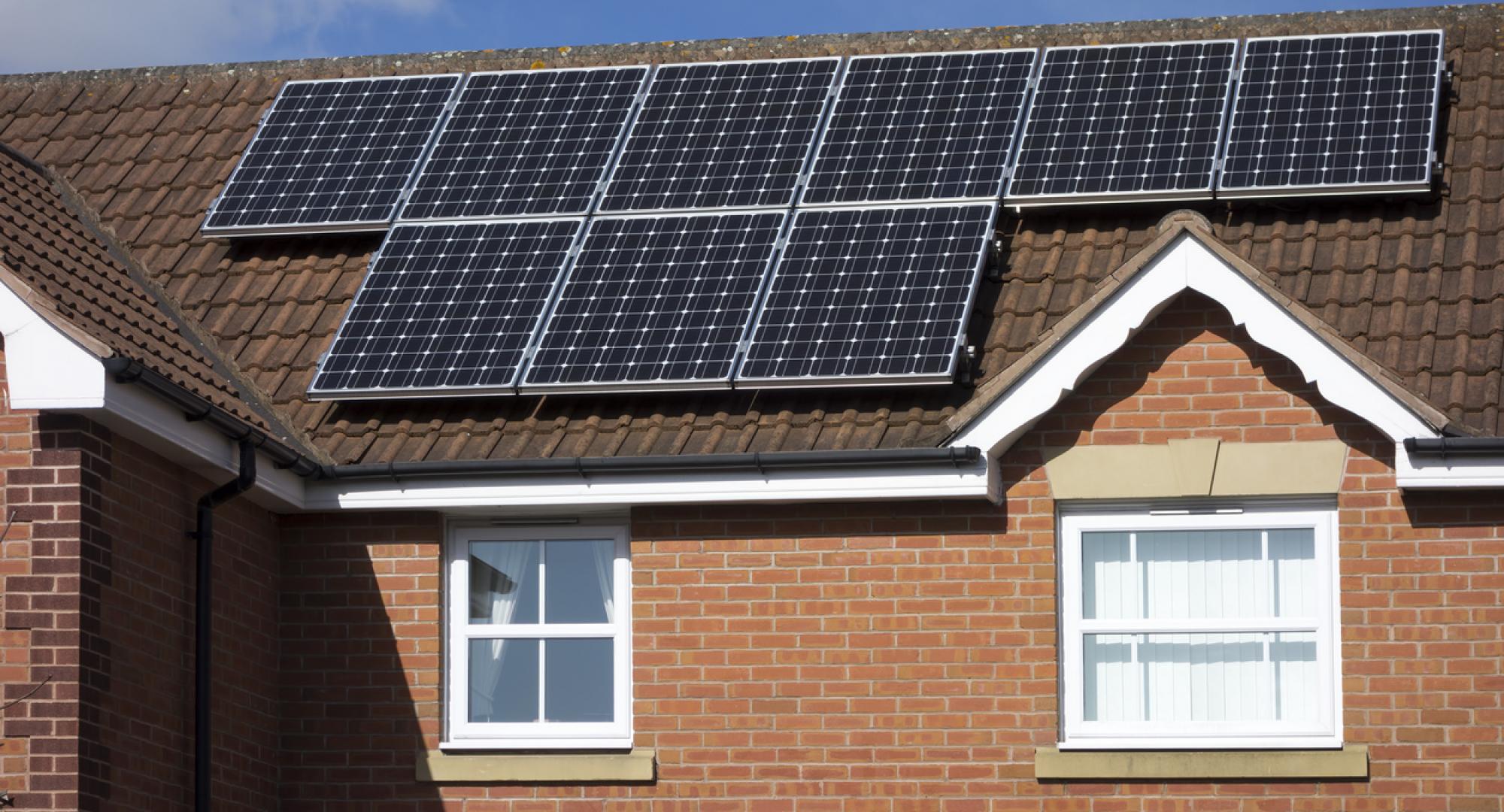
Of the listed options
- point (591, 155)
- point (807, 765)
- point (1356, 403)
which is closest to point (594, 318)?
point (591, 155)

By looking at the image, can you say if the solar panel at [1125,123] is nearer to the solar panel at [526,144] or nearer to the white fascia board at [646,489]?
the white fascia board at [646,489]

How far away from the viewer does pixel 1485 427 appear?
44.3 ft

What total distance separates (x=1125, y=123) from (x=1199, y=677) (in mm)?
4398

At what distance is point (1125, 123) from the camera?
16.5 meters

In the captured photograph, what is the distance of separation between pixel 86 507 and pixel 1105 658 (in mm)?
6018

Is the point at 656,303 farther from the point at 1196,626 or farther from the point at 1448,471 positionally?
the point at 1448,471

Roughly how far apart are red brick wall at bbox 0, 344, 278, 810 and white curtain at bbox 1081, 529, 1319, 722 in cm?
532

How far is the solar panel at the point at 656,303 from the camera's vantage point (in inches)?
579

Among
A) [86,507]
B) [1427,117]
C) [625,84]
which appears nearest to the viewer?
[86,507]

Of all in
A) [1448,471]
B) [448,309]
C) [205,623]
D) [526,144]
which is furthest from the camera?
[526,144]

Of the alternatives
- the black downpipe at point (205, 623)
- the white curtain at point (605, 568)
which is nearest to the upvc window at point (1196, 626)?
the white curtain at point (605, 568)

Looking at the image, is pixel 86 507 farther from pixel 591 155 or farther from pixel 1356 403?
pixel 1356 403

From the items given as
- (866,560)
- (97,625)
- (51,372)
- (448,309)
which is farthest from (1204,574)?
(51,372)

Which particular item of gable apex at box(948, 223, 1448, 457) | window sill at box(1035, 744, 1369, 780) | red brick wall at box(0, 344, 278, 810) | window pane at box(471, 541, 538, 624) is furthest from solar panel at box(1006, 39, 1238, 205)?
red brick wall at box(0, 344, 278, 810)
